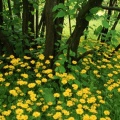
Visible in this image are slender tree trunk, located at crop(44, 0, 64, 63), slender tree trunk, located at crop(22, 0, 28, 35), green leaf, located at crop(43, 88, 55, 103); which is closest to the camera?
green leaf, located at crop(43, 88, 55, 103)

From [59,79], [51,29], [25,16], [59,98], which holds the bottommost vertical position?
[59,98]

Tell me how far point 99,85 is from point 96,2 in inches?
71.4

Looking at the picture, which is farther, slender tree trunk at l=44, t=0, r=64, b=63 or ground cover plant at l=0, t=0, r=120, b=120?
slender tree trunk at l=44, t=0, r=64, b=63

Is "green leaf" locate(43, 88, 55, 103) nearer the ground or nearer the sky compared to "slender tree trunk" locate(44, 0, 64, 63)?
nearer the ground

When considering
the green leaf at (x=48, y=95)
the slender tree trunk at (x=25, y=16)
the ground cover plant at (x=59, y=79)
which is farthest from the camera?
the slender tree trunk at (x=25, y=16)

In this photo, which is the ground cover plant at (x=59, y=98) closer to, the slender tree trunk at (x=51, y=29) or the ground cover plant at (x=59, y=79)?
the ground cover plant at (x=59, y=79)

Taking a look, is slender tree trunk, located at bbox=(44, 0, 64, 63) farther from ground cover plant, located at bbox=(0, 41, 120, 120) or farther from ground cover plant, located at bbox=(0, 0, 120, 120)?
ground cover plant, located at bbox=(0, 41, 120, 120)

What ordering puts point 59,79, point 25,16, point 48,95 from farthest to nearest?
point 25,16
point 59,79
point 48,95

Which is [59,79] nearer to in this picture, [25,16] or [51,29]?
[51,29]

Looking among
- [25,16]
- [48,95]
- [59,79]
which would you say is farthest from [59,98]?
[25,16]

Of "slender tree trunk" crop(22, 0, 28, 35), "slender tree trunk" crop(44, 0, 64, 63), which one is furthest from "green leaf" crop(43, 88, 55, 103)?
"slender tree trunk" crop(22, 0, 28, 35)

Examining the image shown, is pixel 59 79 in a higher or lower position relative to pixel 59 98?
higher

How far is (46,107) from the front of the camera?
3.97 m

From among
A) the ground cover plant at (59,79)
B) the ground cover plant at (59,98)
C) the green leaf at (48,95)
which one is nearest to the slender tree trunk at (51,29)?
the ground cover plant at (59,79)
